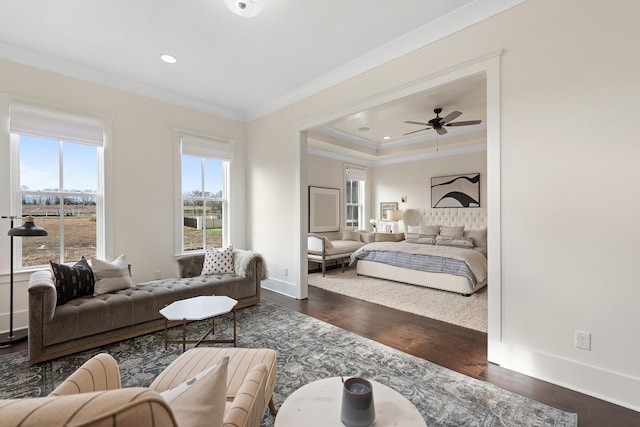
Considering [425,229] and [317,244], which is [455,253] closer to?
[425,229]

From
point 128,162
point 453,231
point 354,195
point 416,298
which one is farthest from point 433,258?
point 128,162

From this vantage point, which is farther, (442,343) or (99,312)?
(442,343)

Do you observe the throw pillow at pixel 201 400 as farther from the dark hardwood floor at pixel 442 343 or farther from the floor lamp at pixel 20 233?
the floor lamp at pixel 20 233

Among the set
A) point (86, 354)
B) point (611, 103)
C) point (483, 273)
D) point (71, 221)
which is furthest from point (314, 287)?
point (611, 103)

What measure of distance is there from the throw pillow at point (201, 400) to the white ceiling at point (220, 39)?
2.76m

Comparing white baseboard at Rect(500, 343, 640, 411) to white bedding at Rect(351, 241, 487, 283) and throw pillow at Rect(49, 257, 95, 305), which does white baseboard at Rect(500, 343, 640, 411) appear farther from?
throw pillow at Rect(49, 257, 95, 305)

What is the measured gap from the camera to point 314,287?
4926 millimetres

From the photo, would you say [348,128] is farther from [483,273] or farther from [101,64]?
[101,64]

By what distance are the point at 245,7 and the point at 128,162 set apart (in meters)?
2.63

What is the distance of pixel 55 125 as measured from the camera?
10.7 feet

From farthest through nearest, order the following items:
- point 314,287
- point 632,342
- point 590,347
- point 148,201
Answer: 1. point 314,287
2. point 148,201
3. point 590,347
4. point 632,342

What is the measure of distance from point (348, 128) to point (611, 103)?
177 inches

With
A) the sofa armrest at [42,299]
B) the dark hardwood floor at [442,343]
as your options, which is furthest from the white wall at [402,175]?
the sofa armrest at [42,299]

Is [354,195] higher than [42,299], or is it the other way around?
[354,195]
